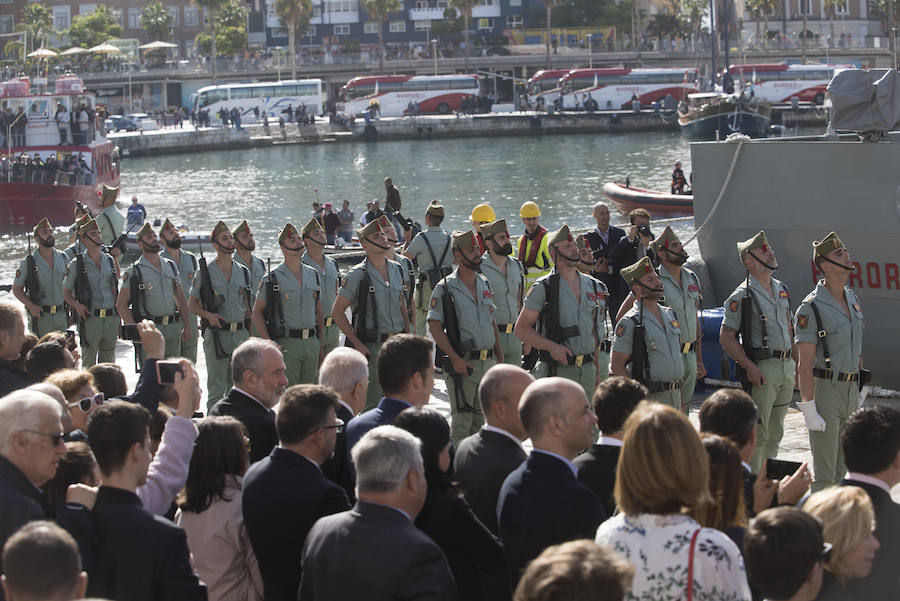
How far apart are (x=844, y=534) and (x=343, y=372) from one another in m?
2.83

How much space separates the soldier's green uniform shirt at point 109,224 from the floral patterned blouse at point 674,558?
473 inches

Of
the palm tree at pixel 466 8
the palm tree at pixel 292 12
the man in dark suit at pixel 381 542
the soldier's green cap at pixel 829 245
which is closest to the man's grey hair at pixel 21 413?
the man in dark suit at pixel 381 542

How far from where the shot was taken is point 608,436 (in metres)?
5.22

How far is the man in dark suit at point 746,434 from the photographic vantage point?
4848mm

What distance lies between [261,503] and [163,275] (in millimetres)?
6778

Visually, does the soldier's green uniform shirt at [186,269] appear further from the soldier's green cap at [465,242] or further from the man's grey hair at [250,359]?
the man's grey hair at [250,359]

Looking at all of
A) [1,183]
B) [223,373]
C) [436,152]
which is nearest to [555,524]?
[223,373]

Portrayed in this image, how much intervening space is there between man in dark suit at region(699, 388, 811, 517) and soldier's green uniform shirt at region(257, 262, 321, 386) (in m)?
5.60

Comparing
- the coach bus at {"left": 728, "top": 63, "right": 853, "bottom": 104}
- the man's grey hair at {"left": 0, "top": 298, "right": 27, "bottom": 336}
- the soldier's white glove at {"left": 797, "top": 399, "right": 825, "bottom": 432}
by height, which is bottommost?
the soldier's white glove at {"left": 797, "top": 399, "right": 825, "bottom": 432}

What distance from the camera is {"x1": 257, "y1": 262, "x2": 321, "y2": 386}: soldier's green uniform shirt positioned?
1007cm

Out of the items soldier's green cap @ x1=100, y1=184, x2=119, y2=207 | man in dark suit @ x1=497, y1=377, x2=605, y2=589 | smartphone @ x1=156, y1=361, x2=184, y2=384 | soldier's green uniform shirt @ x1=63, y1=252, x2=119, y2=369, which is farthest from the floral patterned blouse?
soldier's green cap @ x1=100, y1=184, x2=119, y2=207

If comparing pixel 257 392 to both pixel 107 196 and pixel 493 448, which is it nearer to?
pixel 493 448

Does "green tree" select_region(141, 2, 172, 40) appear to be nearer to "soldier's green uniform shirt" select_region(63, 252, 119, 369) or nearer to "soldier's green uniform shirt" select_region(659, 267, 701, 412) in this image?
"soldier's green uniform shirt" select_region(63, 252, 119, 369)

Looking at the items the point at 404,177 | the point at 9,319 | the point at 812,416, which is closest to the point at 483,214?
the point at 812,416
